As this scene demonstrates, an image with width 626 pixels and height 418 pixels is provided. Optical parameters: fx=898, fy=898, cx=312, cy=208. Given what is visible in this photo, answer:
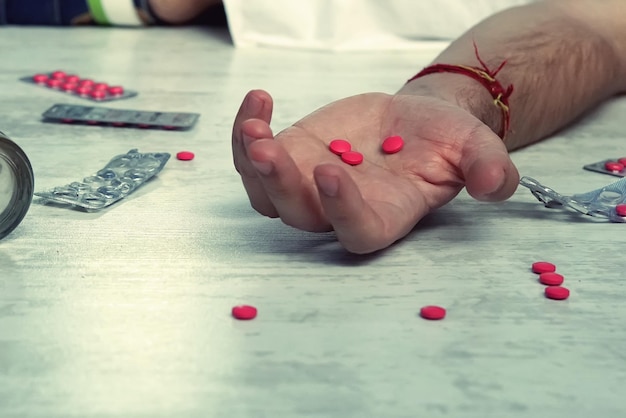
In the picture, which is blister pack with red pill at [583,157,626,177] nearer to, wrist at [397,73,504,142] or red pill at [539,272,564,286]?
wrist at [397,73,504,142]

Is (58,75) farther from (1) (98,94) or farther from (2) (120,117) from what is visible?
(2) (120,117)

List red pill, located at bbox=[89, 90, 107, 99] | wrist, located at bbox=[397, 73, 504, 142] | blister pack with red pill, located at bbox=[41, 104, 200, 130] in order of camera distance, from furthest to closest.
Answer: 1. red pill, located at bbox=[89, 90, 107, 99]
2. blister pack with red pill, located at bbox=[41, 104, 200, 130]
3. wrist, located at bbox=[397, 73, 504, 142]

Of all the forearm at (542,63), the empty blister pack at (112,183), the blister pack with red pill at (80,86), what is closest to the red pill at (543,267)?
the forearm at (542,63)

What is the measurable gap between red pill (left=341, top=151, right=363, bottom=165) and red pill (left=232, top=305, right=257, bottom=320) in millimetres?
222

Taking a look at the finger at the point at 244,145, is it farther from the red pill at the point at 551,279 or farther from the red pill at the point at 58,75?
the red pill at the point at 58,75

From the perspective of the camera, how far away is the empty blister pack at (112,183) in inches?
40.7

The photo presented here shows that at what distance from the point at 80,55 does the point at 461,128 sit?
1071 mm

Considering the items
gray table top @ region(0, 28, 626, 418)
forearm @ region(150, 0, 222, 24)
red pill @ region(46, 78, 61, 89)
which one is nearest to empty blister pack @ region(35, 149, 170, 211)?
gray table top @ region(0, 28, 626, 418)

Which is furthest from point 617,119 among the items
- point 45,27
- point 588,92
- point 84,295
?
point 45,27

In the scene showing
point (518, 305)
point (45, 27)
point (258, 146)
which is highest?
point (258, 146)

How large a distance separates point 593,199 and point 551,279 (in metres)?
0.24

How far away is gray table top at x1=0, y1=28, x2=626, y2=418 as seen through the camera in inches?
26.4

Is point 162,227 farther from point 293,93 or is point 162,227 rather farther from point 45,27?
point 45,27

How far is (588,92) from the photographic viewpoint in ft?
4.64
